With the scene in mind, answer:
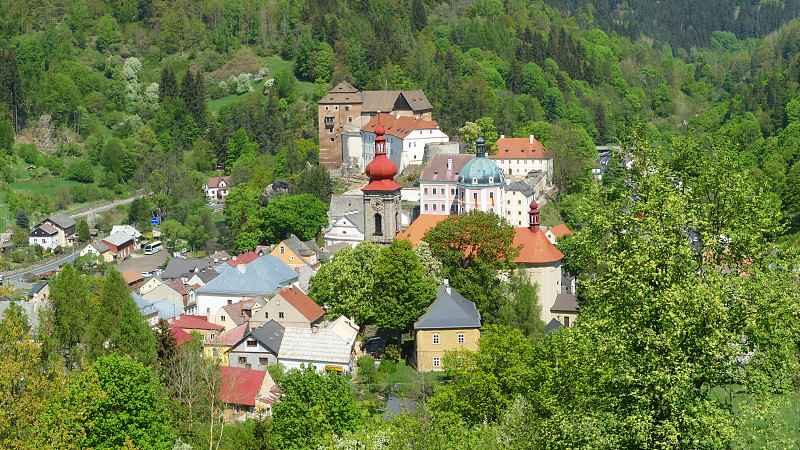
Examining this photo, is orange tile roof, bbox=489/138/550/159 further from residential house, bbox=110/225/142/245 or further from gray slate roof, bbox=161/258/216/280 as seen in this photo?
residential house, bbox=110/225/142/245

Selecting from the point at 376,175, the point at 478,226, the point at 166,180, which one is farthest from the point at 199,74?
the point at 478,226

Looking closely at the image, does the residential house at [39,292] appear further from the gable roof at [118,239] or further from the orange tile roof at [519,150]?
the orange tile roof at [519,150]

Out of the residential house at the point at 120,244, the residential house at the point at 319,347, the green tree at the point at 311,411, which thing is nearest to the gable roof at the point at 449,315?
the residential house at the point at 319,347

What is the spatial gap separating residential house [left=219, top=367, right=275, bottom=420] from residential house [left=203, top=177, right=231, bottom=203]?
63.6m

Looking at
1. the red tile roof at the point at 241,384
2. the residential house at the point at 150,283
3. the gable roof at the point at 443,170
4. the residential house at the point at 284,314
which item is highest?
the red tile roof at the point at 241,384

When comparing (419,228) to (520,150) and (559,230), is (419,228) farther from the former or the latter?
(520,150)

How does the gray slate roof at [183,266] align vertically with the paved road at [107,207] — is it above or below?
above

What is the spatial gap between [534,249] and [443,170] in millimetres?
21138

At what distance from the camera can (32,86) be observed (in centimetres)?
12725

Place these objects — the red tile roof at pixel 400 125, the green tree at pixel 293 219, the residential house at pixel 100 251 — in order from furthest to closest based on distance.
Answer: the red tile roof at pixel 400 125, the residential house at pixel 100 251, the green tree at pixel 293 219

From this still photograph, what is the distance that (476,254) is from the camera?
51.3 metres

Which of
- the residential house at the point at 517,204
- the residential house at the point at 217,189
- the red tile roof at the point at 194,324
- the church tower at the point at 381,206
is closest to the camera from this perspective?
the red tile roof at the point at 194,324

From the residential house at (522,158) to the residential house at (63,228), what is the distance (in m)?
39.7

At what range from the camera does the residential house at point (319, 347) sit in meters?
46.0
